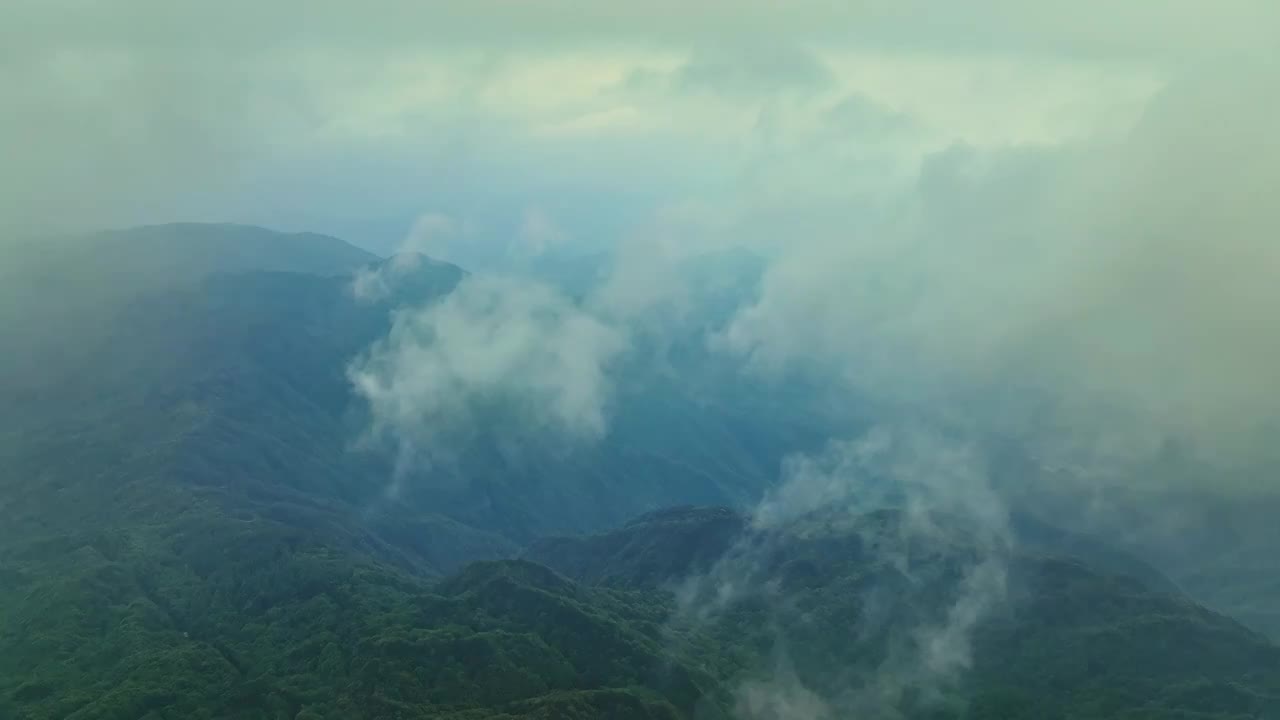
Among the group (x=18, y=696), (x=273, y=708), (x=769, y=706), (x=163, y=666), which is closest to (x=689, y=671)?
(x=769, y=706)

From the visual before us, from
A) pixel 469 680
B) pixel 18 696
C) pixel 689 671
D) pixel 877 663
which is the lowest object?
pixel 18 696

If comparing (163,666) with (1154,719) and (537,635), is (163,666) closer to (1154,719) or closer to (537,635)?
(537,635)

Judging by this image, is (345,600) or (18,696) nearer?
(18,696)

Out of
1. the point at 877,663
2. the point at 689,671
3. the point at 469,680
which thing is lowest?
the point at 469,680

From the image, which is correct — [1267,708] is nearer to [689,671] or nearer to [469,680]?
[689,671]

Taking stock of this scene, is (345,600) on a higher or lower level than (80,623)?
higher

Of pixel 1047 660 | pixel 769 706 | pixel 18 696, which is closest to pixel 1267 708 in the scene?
pixel 1047 660

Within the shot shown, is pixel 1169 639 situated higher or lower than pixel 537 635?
higher

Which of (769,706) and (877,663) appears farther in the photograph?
(877,663)

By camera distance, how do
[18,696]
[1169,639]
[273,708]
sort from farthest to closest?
[1169,639], [18,696], [273,708]

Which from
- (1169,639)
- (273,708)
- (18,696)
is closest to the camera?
(273,708)
